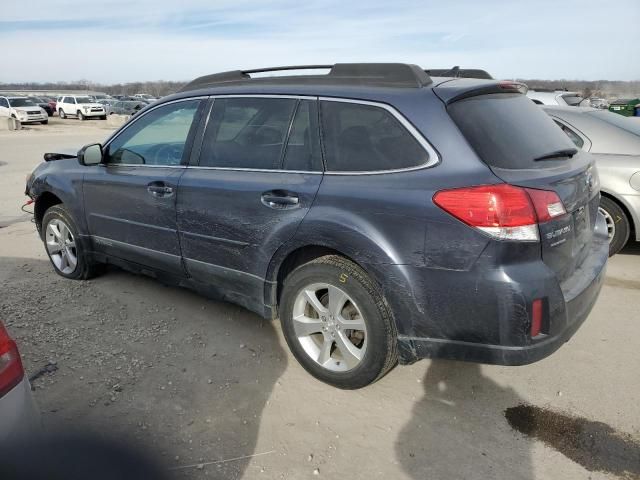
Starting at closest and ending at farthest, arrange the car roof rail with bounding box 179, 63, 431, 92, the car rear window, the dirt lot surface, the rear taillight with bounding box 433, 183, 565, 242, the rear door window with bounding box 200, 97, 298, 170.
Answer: the rear taillight with bounding box 433, 183, 565, 242, the dirt lot surface, the car rear window, the car roof rail with bounding box 179, 63, 431, 92, the rear door window with bounding box 200, 97, 298, 170

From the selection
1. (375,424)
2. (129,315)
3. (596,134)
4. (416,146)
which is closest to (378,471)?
(375,424)

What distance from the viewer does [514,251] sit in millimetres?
2369

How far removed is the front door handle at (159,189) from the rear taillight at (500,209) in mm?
2037

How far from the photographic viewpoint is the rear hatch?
2.52 m

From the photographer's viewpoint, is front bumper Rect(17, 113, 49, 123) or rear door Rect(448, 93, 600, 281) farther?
front bumper Rect(17, 113, 49, 123)

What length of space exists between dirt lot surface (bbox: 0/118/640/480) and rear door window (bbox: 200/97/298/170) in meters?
1.27

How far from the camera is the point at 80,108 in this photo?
40125 millimetres

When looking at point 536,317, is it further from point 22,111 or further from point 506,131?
point 22,111

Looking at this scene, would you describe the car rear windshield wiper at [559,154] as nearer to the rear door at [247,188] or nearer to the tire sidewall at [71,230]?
the rear door at [247,188]

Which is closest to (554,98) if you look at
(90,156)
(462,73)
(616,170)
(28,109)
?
(616,170)

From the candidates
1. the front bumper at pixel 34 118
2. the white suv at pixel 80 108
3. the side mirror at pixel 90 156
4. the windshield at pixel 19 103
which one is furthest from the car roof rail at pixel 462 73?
the white suv at pixel 80 108

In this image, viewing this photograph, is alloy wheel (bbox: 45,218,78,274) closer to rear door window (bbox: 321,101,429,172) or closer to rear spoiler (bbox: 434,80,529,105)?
rear door window (bbox: 321,101,429,172)

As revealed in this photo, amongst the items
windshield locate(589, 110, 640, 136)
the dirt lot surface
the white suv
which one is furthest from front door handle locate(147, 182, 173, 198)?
the white suv

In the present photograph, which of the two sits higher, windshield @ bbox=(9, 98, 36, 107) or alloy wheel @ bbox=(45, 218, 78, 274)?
windshield @ bbox=(9, 98, 36, 107)
